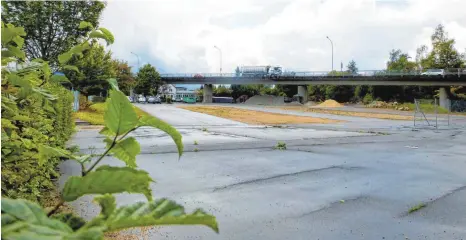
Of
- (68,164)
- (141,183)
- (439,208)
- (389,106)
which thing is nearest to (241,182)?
(439,208)

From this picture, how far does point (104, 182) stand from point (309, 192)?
6.93 meters

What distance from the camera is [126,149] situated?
91cm

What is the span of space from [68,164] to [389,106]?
63508 millimetres

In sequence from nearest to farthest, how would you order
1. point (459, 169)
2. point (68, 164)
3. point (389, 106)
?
point (68, 164), point (459, 169), point (389, 106)

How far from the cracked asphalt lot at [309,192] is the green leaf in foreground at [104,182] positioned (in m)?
2.59

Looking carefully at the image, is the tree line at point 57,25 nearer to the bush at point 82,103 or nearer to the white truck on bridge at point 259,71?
the bush at point 82,103

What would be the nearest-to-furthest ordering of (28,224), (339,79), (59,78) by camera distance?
(28,224), (59,78), (339,79)

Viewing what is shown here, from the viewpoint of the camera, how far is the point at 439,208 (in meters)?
6.48

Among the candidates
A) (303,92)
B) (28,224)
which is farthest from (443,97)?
(28,224)

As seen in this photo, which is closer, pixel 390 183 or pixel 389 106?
pixel 390 183

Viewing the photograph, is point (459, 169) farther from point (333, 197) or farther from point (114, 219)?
point (114, 219)

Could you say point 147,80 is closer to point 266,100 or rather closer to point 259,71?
point 259,71

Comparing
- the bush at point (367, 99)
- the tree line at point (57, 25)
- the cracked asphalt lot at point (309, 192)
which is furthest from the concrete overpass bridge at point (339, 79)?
the cracked asphalt lot at point (309, 192)

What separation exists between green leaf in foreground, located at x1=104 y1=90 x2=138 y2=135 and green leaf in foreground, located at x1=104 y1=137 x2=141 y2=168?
9cm
